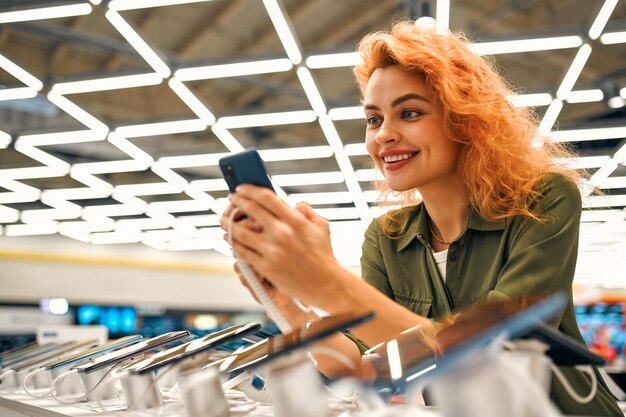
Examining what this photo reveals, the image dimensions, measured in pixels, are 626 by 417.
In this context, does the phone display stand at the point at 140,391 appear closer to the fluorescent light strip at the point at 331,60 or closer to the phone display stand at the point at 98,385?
the phone display stand at the point at 98,385

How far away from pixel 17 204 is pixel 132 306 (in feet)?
15.0

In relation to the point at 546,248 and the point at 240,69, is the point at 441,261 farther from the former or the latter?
the point at 240,69

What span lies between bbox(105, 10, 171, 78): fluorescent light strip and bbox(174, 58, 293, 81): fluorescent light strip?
0.72 ft

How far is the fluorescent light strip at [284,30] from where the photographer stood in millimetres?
6371

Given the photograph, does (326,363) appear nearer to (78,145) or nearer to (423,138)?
(423,138)

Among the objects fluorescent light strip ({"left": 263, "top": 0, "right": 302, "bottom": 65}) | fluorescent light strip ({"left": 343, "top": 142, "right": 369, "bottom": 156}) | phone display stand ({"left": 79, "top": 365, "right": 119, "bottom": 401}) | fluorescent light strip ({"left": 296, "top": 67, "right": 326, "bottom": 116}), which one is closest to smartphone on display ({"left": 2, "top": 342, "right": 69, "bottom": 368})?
phone display stand ({"left": 79, "top": 365, "right": 119, "bottom": 401})

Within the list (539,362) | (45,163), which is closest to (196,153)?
(45,163)

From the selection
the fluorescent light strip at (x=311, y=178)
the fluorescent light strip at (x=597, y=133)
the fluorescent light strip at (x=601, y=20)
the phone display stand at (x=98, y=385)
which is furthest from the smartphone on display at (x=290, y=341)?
the fluorescent light strip at (x=311, y=178)

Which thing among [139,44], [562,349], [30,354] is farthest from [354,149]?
[562,349]

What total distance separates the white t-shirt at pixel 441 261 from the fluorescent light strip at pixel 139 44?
5807 mm

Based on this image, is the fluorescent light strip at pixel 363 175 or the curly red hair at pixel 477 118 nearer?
the curly red hair at pixel 477 118

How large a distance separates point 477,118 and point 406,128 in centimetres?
26

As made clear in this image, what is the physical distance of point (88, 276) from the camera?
17.5m

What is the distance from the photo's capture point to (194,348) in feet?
4.49
